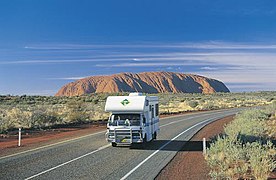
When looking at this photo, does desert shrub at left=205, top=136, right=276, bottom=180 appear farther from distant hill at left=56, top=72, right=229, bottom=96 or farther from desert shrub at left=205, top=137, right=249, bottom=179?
distant hill at left=56, top=72, right=229, bottom=96

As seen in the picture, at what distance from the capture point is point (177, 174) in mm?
11273

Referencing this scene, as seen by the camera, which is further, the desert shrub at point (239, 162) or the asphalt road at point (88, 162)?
the asphalt road at point (88, 162)

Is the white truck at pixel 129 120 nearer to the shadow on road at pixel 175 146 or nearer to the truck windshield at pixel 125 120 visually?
the truck windshield at pixel 125 120

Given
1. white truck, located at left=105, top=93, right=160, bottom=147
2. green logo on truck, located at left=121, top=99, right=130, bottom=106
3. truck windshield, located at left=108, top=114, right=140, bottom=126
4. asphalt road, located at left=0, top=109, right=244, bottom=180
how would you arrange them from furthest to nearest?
green logo on truck, located at left=121, top=99, right=130, bottom=106
truck windshield, located at left=108, top=114, right=140, bottom=126
white truck, located at left=105, top=93, right=160, bottom=147
asphalt road, located at left=0, top=109, right=244, bottom=180

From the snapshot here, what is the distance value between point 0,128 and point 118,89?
142611mm

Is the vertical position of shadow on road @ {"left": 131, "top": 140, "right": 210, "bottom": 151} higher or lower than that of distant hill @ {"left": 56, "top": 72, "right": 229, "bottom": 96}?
lower

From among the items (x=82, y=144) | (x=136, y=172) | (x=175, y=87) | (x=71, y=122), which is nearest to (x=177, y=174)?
(x=136, y=172)

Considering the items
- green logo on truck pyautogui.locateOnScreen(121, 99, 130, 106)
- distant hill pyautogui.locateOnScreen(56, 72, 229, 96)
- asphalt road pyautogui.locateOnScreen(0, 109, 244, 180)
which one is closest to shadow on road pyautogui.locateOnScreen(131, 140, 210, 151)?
asphalt road pyautogui.locateOnScreen(0, 109, 244, 180)

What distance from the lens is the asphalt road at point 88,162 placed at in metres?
11.2

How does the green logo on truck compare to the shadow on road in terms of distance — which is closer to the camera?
the shadow on road

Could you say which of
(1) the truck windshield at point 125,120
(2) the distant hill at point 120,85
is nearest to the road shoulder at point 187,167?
(1) the truck windshield at point 125,120

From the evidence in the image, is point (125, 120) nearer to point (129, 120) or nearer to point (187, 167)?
point (129, 120)

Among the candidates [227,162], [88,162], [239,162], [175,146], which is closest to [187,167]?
[227,162]

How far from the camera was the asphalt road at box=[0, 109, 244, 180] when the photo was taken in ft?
36.9
